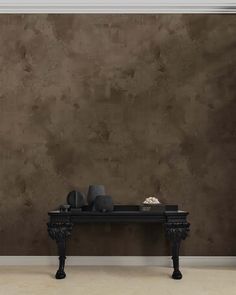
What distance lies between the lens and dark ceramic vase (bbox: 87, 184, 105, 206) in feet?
12.3

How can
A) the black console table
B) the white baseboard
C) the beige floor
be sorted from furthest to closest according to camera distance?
the white baseboard → the black console table → the beige floor

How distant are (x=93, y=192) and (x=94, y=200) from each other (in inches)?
4.7

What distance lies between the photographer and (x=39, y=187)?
13.7ft

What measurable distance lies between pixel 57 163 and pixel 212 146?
172cm

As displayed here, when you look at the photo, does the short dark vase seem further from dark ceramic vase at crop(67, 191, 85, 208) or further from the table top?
dark ceramic vase at crop(67, 191, 85, 208)

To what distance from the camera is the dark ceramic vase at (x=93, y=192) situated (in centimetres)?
374

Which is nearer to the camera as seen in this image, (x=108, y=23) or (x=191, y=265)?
(x=191, y=265)

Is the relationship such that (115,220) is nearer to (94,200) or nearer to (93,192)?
(94,200)

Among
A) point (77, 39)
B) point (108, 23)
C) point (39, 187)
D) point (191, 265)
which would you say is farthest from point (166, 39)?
point (191, 265)

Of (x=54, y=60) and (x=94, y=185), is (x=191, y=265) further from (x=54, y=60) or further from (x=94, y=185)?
(x=54, y=60)
